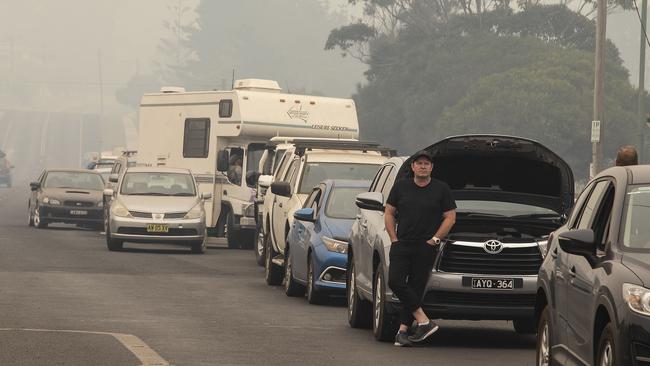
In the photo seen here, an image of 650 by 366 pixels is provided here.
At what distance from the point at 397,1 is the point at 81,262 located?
94730 mm

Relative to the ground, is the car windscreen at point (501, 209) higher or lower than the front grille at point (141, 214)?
higher

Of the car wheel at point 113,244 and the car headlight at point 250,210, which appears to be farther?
the car headlight at point 250,210

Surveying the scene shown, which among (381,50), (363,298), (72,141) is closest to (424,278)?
(363,298)

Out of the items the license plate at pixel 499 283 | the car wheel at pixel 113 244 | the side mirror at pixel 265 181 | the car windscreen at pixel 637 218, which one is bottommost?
the car wheel at pixel 113 244

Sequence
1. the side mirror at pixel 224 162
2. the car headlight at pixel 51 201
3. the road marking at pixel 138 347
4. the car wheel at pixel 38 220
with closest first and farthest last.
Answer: the road marking at pixel 138 347
the side mirror at pixel 224 162
the car headlight at pixel 51 201
the car wheel at pixel 38 220

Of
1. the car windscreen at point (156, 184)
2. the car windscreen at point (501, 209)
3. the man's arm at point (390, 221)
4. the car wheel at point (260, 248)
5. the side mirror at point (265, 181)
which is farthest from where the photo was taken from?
the car windscreen at point (156, 184)

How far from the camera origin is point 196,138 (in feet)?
116

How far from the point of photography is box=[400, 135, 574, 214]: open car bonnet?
1530 cm

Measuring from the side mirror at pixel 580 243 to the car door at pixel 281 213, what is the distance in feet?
45.7

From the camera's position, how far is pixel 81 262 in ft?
90.7

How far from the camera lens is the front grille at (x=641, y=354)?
8.45 m

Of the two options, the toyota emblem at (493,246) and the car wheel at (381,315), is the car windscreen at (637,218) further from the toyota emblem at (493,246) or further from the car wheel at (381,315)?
the car wheel at (381,315)

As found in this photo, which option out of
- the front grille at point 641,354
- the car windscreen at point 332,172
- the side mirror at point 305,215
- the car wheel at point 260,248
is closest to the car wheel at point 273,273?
the car windscreen at point 332,172

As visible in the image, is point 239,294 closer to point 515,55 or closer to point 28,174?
point 515,55
